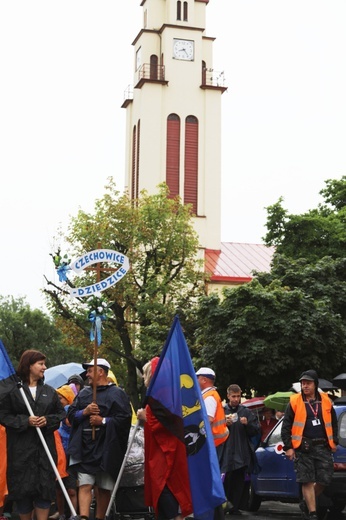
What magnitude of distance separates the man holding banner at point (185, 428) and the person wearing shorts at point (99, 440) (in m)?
0.79

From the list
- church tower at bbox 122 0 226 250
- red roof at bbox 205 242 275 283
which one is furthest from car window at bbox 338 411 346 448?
church tower at bbox 122 0 226 250

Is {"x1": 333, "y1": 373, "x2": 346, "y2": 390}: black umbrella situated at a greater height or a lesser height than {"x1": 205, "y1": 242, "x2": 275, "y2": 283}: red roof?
lesser

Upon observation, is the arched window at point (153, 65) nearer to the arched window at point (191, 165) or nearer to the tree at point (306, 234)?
the arched window at point (191, 165)

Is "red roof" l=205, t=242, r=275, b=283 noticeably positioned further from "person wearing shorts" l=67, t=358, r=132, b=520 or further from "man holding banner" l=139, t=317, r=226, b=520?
"man holding banner" l=139, t=317, r=226, b=520

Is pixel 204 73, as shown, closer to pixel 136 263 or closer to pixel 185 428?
pixel 136 263

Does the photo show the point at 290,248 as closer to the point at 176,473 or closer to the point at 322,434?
the point at 322,434

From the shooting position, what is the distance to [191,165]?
6881cm

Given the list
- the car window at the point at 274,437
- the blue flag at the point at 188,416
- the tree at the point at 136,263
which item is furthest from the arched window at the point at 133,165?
the blue flag at the point at 188,416

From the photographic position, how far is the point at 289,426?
14.2m

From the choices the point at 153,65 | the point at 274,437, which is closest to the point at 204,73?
the point at 153,65

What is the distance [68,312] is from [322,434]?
35.5 m

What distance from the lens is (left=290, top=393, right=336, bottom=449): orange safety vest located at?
46.0 feet

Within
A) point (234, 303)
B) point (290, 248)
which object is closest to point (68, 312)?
point (290, 248)

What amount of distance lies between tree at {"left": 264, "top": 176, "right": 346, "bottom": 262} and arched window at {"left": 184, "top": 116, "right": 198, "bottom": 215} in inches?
962
